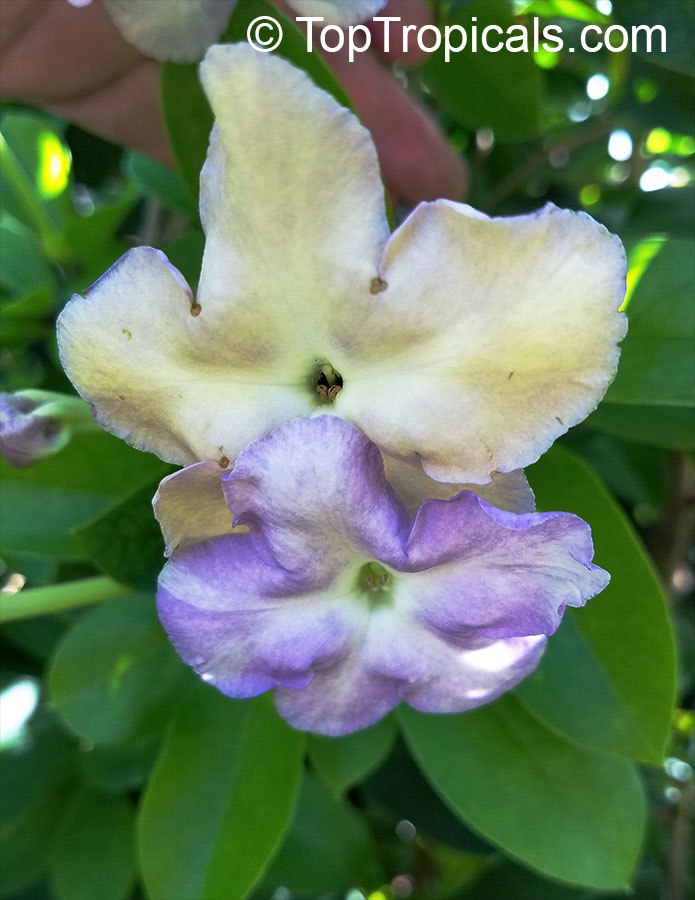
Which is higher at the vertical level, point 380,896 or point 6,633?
point 6,633

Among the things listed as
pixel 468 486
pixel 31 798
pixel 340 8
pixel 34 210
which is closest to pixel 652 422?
pixel 468 486

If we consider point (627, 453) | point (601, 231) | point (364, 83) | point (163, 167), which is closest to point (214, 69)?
point (601, 231)

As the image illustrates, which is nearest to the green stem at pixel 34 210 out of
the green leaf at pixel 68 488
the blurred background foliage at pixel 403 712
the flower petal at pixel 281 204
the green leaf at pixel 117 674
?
the blurred background foliage at pixel 403 712

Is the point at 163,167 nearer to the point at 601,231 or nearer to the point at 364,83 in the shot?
the point at 364,83

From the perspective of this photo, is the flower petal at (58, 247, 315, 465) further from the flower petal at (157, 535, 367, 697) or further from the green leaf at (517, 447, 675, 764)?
the green leaf at (517, 447, 675, 764)

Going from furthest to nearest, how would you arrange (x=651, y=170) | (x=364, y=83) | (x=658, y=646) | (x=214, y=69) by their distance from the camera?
(x=651, y=170) → (x=364, y=83) → (x=658, y=646) → (x=214, y=69)

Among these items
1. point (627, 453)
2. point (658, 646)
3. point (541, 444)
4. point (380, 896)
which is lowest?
point (380, 896)

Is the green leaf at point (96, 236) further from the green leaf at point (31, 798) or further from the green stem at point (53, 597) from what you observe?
the green leaf at point (31, 798)
